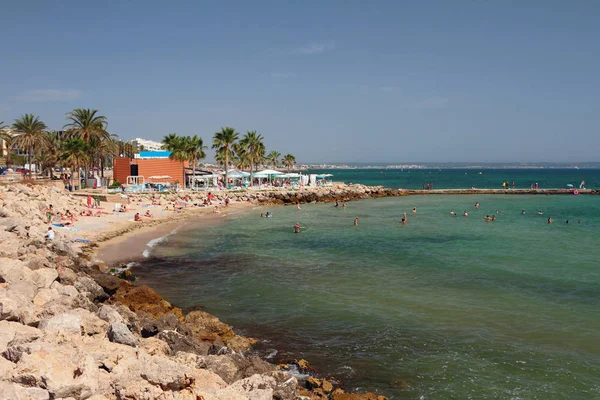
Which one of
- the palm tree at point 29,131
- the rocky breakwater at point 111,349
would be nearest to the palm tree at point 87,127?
the palm tree at point 29,131

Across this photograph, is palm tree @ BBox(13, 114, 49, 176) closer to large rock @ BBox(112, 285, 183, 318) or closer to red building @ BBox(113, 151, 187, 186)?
red building @ BBox(113, 151, 187, 186)

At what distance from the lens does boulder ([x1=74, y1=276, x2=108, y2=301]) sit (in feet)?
51.0

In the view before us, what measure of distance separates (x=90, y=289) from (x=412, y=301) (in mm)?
12149

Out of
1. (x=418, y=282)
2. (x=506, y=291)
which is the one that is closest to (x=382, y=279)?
(x=418, y=282)

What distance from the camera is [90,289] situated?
52.1 ft

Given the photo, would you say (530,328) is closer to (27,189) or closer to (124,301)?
(124,301)

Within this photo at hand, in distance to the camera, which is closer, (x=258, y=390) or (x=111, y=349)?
(x=258, y=390)

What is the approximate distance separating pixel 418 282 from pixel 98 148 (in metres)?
52.1

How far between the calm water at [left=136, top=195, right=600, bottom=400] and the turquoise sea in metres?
0.06

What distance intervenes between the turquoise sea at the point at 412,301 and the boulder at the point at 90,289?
2.84 meters

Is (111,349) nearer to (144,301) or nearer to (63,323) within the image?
(63,323)

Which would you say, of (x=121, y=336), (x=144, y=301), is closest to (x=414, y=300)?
(x=144, y=301)

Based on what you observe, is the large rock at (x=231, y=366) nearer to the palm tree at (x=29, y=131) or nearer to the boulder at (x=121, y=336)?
the boulder at (x=121, y=336)

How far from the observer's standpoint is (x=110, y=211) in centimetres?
4131
